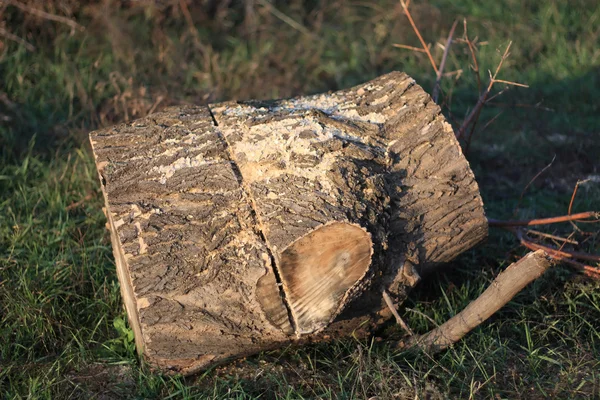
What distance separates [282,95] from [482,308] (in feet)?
9.00

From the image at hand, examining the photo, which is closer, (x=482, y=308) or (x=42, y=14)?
(x=482, y=308)

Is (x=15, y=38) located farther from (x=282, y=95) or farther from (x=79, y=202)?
(x=282, y=95)

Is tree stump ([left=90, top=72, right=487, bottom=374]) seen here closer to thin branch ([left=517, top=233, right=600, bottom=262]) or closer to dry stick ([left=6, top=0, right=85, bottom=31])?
thin branch ([left=517, top=233, right=600, bottom=262])

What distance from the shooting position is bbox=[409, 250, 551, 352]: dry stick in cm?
282

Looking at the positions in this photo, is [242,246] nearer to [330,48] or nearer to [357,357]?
[357,357]

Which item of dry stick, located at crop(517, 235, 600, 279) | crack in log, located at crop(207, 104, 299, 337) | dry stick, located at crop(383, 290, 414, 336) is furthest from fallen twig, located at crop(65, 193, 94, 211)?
dry stick, located at crop(517, 235, 600, 279)

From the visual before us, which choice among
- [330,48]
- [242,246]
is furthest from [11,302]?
[330,48]

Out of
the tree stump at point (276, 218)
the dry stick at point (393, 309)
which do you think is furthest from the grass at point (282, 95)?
the tree stump at point (276, 218)

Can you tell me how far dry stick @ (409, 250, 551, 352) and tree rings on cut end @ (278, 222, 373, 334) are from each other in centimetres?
→ 52

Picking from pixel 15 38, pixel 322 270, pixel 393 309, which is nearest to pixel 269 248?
pixel 322 270

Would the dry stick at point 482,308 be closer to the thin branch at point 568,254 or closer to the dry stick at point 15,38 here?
the thin branch at point 568,254

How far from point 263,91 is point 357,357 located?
2815mm

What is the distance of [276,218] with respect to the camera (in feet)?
8.81

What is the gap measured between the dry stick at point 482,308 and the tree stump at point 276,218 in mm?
229
